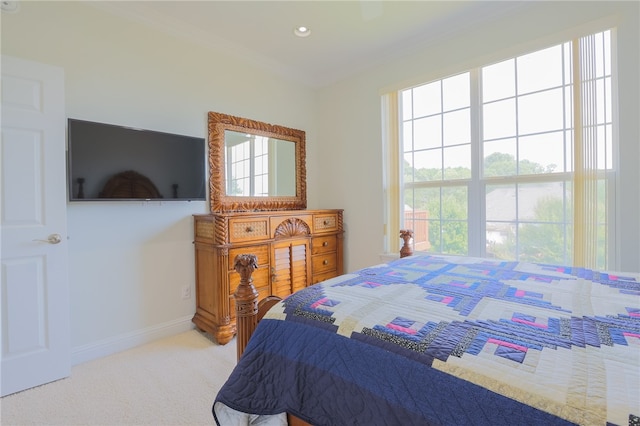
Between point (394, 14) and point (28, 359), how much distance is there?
3.65 meters

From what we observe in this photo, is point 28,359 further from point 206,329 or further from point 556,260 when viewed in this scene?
point 556,260

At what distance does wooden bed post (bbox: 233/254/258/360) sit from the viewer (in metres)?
1.37

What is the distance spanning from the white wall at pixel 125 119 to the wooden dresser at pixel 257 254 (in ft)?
0.81

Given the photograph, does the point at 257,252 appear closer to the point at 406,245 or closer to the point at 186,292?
the point at 186,292

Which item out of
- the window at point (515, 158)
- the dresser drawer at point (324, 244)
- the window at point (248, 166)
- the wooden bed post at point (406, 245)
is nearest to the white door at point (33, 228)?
the window at point (248, 166)

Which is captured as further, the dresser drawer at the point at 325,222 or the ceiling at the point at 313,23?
the dresser drawer at the point at 325,222

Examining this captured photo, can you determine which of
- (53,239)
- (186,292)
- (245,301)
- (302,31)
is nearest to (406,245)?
(245,301)

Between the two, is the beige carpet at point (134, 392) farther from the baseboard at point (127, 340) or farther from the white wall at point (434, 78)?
the white wall at point (434, 78)

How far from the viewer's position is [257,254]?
108 inches

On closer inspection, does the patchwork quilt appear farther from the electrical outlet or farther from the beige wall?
the electrical outlet

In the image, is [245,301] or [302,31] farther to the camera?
[302,31]

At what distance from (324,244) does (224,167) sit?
136 cm

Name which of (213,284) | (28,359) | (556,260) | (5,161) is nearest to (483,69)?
(556,260)

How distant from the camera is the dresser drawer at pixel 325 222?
131 inches
